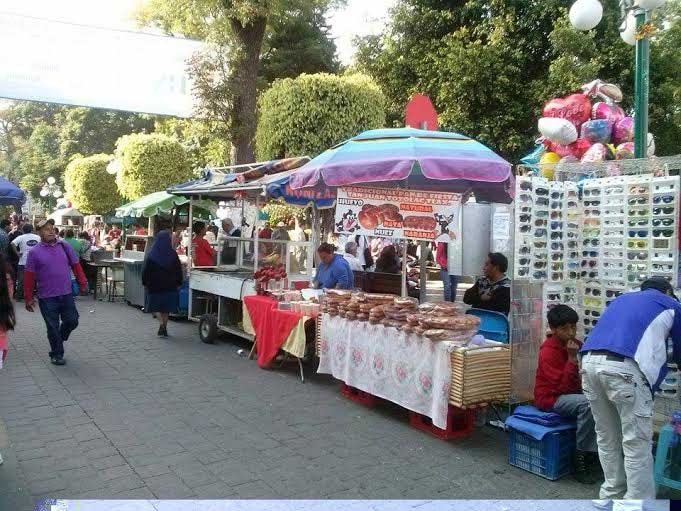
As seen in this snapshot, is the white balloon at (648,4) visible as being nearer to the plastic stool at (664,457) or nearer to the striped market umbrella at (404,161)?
the striped market umbrella at (404,161)

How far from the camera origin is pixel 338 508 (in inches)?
151

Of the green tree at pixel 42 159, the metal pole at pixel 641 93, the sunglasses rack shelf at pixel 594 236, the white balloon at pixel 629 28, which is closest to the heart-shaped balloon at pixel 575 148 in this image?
the metal pole at pixel 641 93

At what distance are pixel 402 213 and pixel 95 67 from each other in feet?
36.0

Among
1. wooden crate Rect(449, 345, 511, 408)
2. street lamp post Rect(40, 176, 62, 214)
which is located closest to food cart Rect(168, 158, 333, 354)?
wooden crate Rect(449, 345, 511, 408)

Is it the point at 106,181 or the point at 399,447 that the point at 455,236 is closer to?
the point at 399,447

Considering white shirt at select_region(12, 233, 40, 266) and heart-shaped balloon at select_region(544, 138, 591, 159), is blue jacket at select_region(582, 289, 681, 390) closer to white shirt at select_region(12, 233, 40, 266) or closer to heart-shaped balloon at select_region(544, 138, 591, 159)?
heart-shaped balloon at select_region(544, 138, 591, 159)

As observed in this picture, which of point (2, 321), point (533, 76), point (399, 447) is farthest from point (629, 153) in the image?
point (533, 76)

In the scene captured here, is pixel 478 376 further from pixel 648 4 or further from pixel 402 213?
pixel 648 4

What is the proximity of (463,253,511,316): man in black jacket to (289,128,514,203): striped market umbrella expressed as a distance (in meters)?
0.84

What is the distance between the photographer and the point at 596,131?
6363mm

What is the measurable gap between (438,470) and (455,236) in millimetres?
2742

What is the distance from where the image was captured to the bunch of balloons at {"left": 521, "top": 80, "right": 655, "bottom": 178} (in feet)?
20.5

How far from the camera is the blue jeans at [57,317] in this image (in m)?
7.28

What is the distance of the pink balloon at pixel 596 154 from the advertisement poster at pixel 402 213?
135 cm
